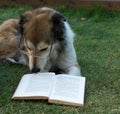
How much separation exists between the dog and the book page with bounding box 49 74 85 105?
328 millimetres

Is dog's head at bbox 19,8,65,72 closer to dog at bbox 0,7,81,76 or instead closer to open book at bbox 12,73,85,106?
dog at bbox 0,7,81,76

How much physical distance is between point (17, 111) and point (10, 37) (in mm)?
1538

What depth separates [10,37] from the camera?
4.92 m

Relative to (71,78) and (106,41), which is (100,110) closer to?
(71,78)

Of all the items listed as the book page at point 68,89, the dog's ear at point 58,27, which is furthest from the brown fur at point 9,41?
the book page at point 68,89

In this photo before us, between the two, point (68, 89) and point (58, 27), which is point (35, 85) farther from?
point (58, 27)

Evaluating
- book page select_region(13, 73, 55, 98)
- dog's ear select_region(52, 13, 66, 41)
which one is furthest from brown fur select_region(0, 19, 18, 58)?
book page select_region(13, 73, 55, 98)

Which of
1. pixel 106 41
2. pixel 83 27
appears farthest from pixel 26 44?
pixel 83 27

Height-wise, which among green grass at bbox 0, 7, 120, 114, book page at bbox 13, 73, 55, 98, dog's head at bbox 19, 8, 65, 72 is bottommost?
green grass at bbox 0, 7, 120, 114

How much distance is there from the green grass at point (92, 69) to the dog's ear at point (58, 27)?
535 millimetres

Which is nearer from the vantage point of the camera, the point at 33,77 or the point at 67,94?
the point at 67,94

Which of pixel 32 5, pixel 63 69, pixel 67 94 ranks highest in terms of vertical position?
pixel 67 94

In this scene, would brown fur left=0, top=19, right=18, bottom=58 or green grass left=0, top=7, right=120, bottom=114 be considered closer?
green grass left=0, top=7, right=120, bottom=114

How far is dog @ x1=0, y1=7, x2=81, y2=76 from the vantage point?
4.13 m
